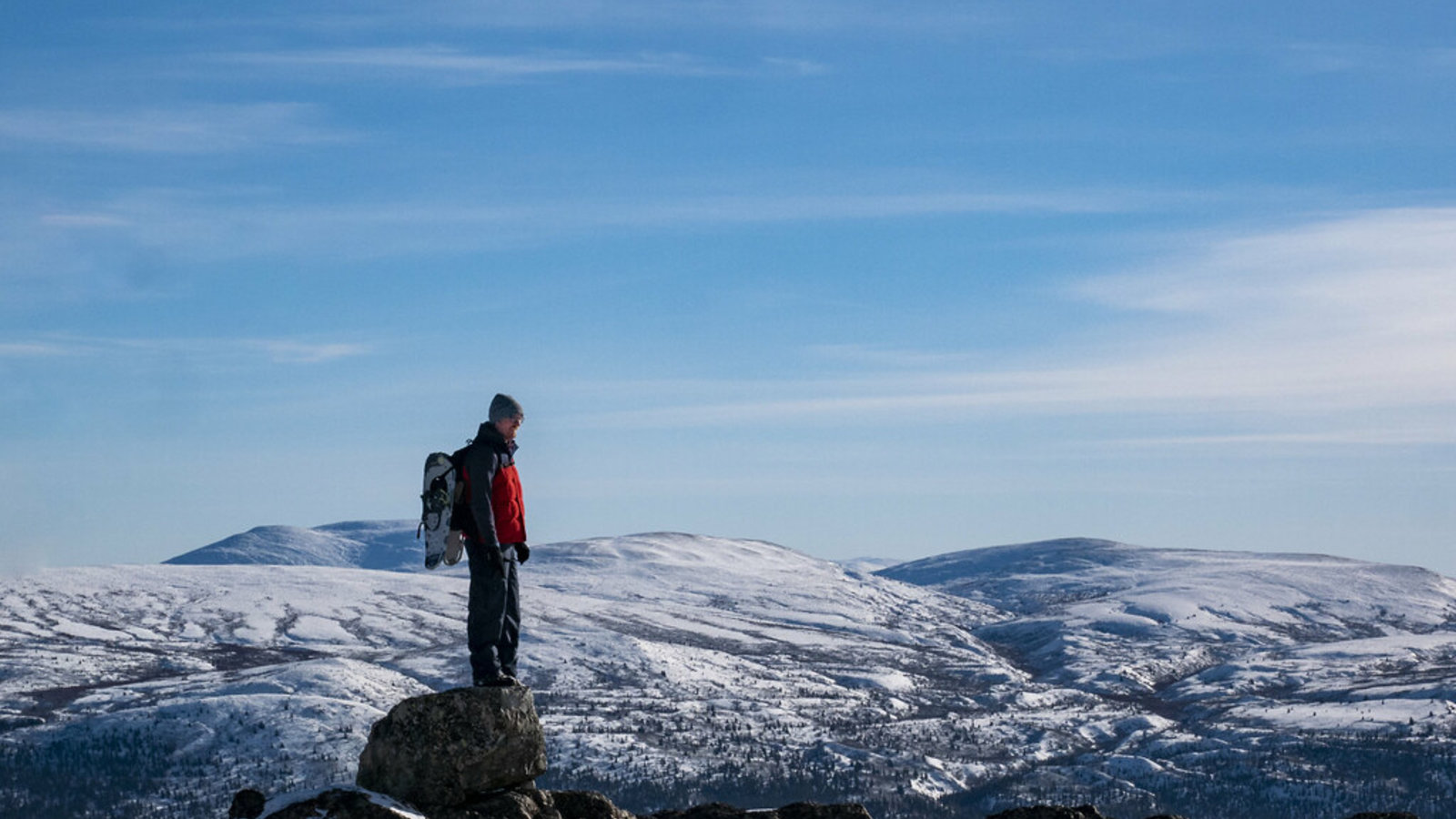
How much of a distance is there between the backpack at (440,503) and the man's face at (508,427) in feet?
3.29

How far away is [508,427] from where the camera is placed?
2655 cm

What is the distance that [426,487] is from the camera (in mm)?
26266

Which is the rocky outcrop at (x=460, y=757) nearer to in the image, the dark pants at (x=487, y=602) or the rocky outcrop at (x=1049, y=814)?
the dark pants at (x=487, y=602)

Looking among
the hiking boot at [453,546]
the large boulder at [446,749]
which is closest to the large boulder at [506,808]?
the large boulder at [446,749]

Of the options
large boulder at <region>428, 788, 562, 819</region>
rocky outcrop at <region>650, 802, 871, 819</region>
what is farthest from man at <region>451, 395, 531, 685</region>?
rocky outcrop at <region>650, 802, 871, 819</region>

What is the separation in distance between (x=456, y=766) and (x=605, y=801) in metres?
3.79

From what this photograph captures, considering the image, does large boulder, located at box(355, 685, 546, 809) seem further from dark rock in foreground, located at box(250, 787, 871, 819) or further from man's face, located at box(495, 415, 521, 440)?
man's face, located at box(495, 415, 521, 440)

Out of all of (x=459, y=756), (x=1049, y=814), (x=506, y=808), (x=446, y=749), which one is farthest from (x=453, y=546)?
(x=1049, y=814)

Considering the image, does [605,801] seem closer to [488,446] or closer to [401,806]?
[401,806]

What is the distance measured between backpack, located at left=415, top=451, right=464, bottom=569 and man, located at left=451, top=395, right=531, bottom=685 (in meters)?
0.17

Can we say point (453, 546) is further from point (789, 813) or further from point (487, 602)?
point (789, 813)

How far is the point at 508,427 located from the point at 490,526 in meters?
1.83

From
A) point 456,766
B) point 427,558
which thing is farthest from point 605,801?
point 427,558

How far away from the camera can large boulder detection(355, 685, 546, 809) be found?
24.5 meters
